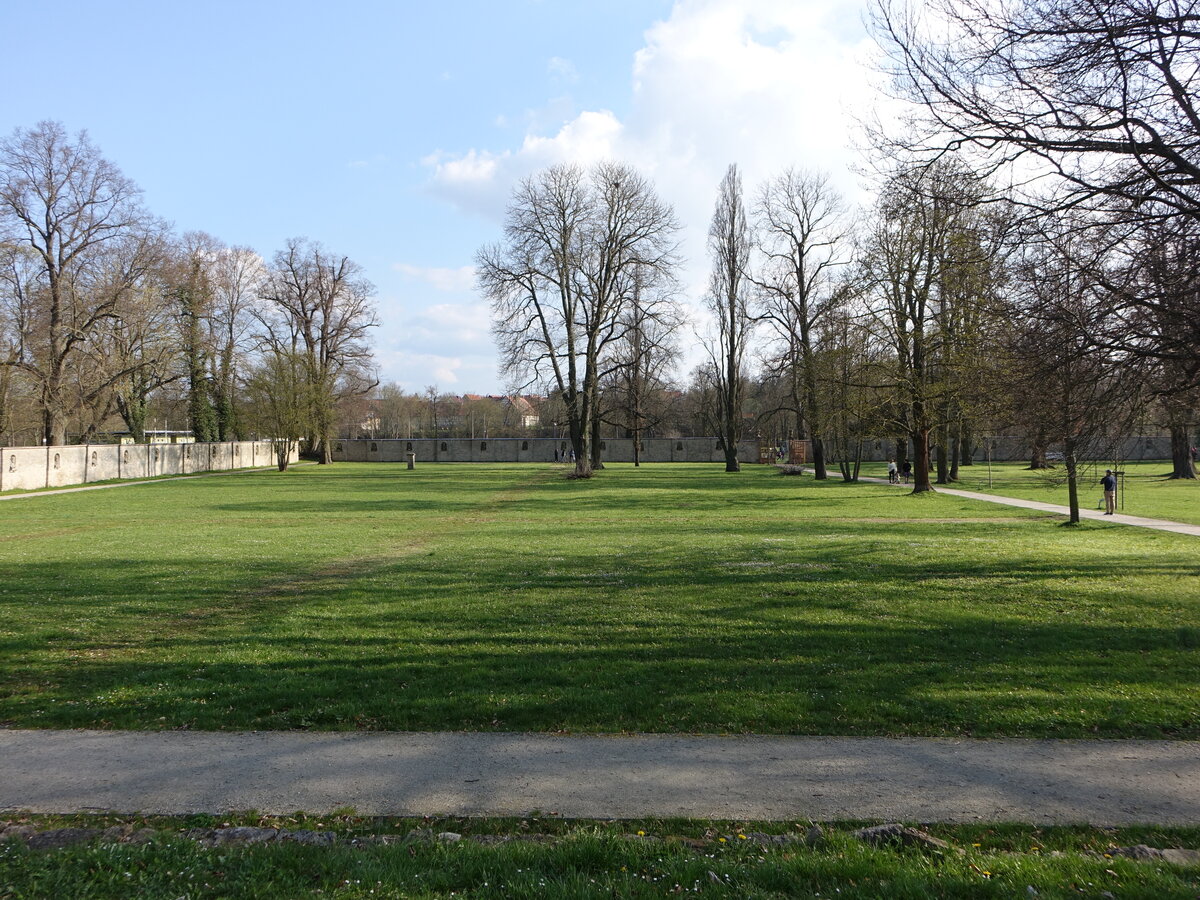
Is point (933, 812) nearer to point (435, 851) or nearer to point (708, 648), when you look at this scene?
point (435, 851)

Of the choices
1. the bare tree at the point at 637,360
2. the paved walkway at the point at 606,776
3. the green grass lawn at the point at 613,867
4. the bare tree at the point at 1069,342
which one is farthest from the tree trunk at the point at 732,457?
the green grass lawn at the point at 613,867

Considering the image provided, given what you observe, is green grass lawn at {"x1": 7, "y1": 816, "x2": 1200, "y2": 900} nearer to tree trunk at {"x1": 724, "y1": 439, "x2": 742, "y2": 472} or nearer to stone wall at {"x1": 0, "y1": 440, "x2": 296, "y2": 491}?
stone wall at {"x1": 0, "y1": 440, "x2": 296, "y2": 491}

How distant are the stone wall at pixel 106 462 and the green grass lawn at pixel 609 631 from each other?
70.3ft

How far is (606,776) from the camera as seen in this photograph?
4914mm

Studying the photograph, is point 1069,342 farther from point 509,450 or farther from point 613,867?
point 509,450

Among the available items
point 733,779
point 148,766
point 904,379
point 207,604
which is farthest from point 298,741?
point 904,379

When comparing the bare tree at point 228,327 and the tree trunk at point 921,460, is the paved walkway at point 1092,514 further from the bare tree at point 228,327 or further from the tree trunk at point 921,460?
the bare tree at point 228,327

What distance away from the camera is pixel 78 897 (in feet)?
11.3

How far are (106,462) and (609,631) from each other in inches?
1800

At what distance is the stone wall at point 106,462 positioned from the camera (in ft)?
119

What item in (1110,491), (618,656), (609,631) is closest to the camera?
(618,656)

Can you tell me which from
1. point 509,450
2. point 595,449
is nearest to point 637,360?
point 595,449

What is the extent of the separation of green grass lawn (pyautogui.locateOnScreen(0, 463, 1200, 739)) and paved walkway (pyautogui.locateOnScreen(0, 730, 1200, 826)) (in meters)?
0.37

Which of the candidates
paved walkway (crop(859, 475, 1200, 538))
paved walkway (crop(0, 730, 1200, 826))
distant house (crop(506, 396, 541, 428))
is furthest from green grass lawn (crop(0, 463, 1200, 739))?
distant house (crop(506, 396, 541, 428))
